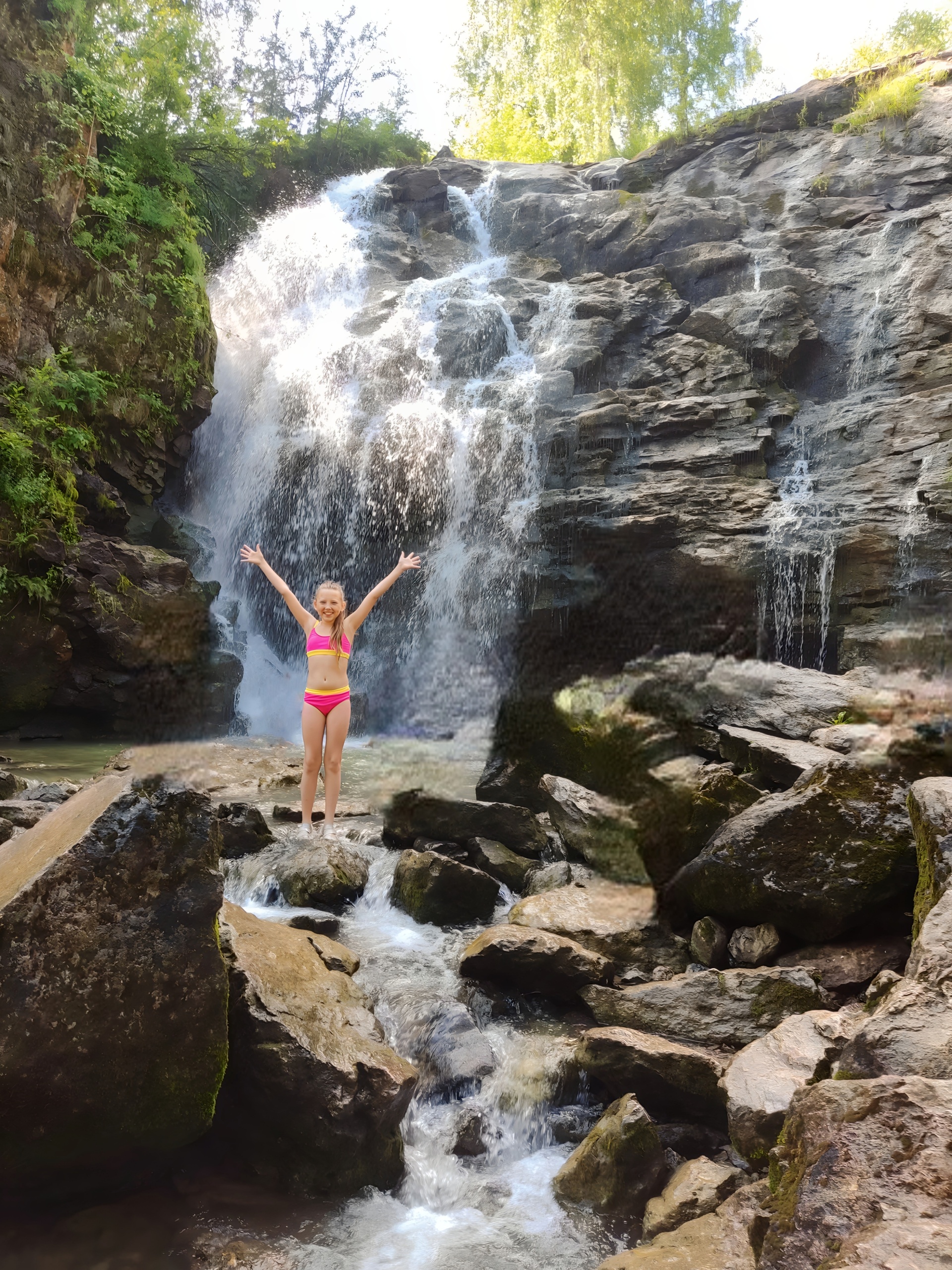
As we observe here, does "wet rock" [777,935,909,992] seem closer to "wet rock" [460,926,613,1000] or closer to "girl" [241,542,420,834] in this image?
"wet rock" [460,926,613,1000]

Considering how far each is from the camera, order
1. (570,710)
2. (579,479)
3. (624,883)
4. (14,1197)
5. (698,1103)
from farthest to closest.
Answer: (579,479)
(570,710)
(624,883)
(698,1103)
(14,1197)

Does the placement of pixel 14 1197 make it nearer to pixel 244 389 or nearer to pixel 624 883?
pixel 624 883

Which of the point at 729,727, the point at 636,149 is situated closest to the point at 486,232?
the point at 636,149

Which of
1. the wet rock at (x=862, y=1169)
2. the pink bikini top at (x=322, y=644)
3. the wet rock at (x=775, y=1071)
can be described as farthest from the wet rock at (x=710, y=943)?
the pink bikini top at (x=322, y=644)

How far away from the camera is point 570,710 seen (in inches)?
275

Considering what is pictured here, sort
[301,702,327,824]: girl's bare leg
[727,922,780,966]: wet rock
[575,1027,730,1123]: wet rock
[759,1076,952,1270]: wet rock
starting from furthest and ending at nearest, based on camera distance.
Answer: [301,702,327,824]: girl's bare leg
[727,922,780,966]: wet rock
[575,1027,730,1123]: wet rock
[759,1076,952,1270]: wet rock

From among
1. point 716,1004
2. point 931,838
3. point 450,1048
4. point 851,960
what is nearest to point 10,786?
point 450,1048

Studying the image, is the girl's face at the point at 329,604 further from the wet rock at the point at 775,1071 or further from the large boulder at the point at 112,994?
the wet rock at the point at 775,1071

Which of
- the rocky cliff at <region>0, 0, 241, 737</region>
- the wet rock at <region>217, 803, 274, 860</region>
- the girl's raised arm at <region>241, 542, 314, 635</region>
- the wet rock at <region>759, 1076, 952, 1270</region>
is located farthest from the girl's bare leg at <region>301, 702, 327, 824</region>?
the rocky cliff at <region>0, 0, 241, 737</region>

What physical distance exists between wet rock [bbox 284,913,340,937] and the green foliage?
2156 centimetres

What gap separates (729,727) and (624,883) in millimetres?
1283

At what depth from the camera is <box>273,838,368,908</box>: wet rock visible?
17.3 feet

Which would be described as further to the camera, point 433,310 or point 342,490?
point 433,310

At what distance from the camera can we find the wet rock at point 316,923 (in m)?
4.78
